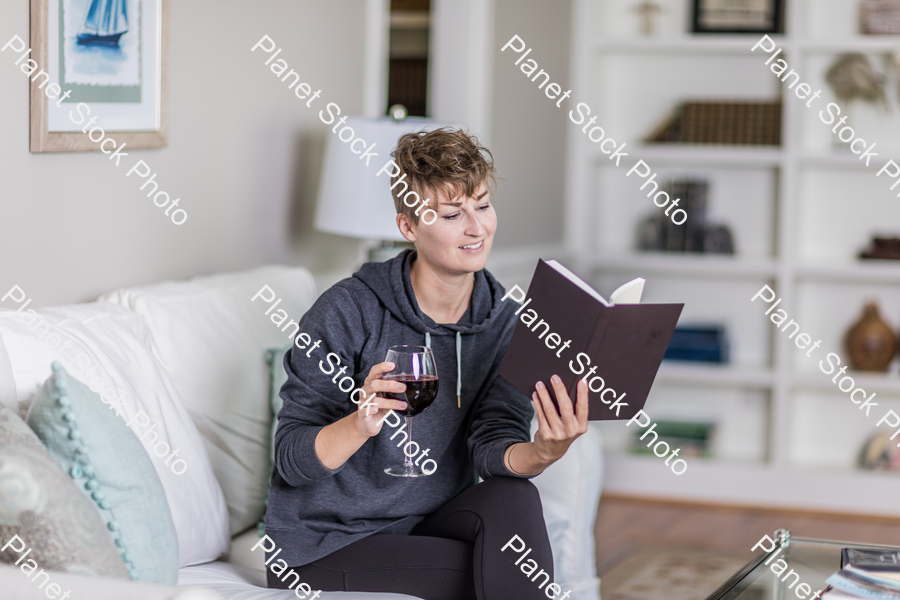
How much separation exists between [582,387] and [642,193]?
2.51 meters

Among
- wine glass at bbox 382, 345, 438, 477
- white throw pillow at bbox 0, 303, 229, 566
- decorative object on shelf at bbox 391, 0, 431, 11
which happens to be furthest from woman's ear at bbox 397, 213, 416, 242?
decorative object on shelf at bbox 391, 0, 431, 11

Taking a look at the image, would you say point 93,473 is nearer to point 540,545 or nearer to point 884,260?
point 540,545

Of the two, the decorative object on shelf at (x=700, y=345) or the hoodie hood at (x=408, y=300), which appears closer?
the hoodie hood at (x=408, y=300)

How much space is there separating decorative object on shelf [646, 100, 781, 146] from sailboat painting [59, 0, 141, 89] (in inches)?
88.5

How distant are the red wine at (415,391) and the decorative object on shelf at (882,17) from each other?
2.79m

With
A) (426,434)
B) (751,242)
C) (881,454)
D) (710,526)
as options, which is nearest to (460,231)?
(426,434)

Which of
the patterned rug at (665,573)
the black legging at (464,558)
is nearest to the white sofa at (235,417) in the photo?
the black legging at (464,558)

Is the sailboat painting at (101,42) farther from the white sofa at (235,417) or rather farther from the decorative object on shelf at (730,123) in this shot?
the decorative object on shelf at (730,123)

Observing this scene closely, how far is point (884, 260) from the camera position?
3492mm

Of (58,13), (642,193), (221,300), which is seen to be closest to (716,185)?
(642,193)

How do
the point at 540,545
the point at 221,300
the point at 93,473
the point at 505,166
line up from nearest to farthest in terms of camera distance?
the point at 93,473
the point at 540,545
the point at 221,300
the point at 505,166

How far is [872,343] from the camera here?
3.48 m

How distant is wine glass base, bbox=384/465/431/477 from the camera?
1.50m

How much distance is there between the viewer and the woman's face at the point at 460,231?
158 cm
